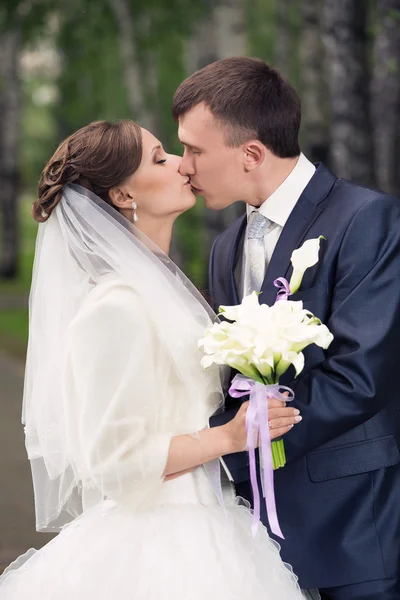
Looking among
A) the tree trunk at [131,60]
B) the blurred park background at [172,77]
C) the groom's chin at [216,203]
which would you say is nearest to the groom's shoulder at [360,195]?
the groom's chin at [216,203]

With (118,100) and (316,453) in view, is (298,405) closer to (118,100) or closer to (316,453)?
(316,453)

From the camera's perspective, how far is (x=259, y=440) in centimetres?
352

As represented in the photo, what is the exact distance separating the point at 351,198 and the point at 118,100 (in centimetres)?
2476

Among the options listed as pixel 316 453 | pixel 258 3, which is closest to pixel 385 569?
pixel 316 453

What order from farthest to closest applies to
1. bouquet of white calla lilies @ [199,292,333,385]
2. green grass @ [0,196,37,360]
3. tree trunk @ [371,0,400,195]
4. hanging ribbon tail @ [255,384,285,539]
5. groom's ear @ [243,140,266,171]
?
1. green grass @ [0,196,37,360]
2. tree trunk @ [371,0,400,195]
3. groom's ear @ [243,140,266,171]
4. hanging ribbon tail @ [255,384,285,539]
5. bouquet of white calla lilies @ [199,292,333,385]

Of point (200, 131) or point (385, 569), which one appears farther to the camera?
point (200, 131)

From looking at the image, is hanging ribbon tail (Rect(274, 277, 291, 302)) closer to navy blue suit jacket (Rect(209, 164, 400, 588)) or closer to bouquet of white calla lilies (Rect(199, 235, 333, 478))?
navy blue suit jacket (Rect(209, 164, 400, 588))

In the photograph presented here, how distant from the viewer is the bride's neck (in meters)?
4.12

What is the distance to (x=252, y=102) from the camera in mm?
3918

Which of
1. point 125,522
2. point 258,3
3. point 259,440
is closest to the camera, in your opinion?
point 259,440

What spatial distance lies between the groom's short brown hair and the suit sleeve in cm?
49

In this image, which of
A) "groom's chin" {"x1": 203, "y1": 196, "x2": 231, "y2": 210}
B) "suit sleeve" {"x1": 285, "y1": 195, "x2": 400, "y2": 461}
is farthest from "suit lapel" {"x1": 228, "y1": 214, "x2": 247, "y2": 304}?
"suit sleeve" {"x1": 285, "y1": 195, "x2": 400, "y2": 461}

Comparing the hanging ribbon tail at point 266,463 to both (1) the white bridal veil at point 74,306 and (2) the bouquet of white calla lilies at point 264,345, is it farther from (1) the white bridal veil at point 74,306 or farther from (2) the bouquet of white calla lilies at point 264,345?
(1) the white bridal veil at point 74,306

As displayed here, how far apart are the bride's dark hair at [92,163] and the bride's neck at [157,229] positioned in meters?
0.20
